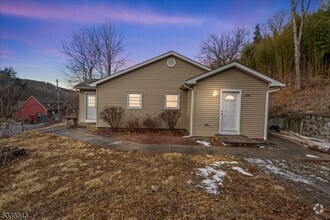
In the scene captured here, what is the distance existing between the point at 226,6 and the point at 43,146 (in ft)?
45.7

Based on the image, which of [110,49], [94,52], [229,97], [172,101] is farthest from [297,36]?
[94,52]

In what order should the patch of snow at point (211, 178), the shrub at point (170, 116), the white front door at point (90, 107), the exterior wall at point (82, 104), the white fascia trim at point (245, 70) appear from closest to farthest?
1. the patch of snow at point (211, 178)
2. the white fascia trim at point (245, 70)
3. the shrub at point (170, 116)
4. the exterior wall at point (82, 104)
5. the white front door at point (90, 107)

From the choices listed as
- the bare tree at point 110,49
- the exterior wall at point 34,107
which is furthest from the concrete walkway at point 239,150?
the exterior wall at point 34,107

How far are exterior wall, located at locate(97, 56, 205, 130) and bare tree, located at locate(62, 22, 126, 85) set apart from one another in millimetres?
14351

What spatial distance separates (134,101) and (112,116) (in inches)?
63.0

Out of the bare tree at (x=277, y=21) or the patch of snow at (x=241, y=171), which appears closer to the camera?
the patch of snow at (x=241, y=171)

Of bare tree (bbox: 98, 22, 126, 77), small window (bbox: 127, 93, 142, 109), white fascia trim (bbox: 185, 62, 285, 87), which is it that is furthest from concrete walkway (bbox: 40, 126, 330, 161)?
bare tree (bbox: 98, 22, 126, 77)

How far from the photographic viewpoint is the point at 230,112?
350 inches

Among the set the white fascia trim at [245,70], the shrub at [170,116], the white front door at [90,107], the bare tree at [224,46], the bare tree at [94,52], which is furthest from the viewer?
the bare tree at [224,46]

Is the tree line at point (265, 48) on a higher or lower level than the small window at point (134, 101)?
higher

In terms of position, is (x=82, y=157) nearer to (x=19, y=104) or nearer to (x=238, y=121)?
(x=19, y=104)

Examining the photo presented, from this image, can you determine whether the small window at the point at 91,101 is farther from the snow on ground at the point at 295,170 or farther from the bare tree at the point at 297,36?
the bare tree at the point at 297,36

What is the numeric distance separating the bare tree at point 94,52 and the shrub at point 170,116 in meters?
16.3

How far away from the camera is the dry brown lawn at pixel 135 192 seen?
2871 mm
